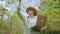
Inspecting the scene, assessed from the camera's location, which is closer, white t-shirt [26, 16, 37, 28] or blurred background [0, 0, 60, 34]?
white t-shirt [26, 16, 37, 28]

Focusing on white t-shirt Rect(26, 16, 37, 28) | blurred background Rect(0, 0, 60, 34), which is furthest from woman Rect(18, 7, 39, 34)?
blurred background Rect(0, 0, 60, 34)

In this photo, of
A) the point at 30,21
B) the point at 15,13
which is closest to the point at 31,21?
the point at 30,21

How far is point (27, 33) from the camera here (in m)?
2.55

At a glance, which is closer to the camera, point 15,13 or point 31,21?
point 31,21

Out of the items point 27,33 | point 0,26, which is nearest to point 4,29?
point 0,26

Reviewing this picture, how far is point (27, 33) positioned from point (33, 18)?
24cm

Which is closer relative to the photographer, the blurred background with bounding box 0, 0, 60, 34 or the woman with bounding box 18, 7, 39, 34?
the woman with bounding box 18, 7, 39, 34

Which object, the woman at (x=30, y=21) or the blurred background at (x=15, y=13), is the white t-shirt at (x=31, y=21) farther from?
the blurred background at (x=15, y=13)

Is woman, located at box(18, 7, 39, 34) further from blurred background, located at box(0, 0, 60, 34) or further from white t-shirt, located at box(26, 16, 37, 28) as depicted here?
blurred background, located at box(0, 0, 60, 34)

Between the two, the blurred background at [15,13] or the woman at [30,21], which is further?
the blurred background at [15,13]

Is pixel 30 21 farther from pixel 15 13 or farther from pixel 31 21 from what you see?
pixel 15 13

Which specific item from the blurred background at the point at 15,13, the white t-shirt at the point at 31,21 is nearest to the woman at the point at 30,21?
the white t-shirt at the point at 31,21

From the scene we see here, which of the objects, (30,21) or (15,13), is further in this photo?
(15,13)

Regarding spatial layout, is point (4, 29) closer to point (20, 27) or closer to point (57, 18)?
point (20, 27)
